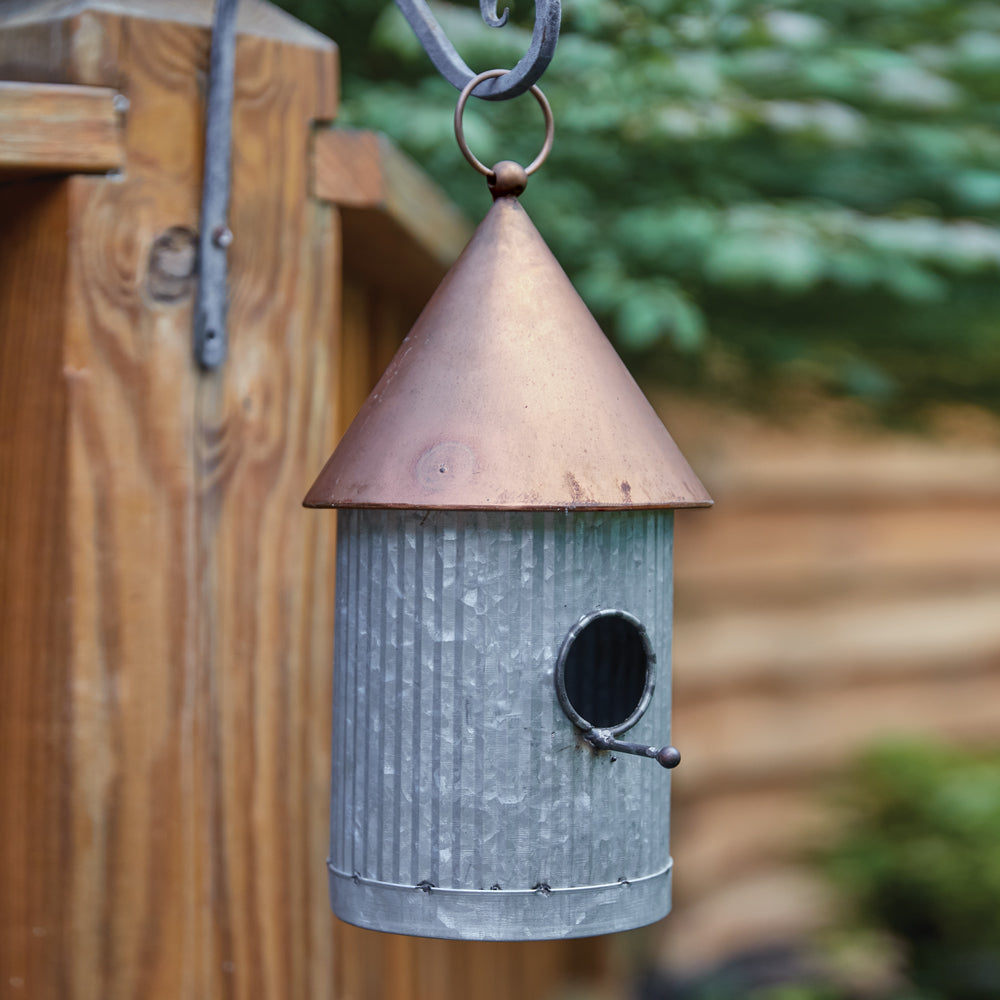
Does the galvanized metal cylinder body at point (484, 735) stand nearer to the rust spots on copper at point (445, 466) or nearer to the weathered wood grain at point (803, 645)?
the rust spots on copper at point (445, 466)

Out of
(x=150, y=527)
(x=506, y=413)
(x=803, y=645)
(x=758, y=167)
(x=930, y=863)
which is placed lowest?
(x=930, y=863)

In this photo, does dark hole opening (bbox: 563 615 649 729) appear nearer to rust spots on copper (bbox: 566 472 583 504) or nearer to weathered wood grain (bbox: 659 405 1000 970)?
rust spots on copper (bbox: 566 472 583 504)

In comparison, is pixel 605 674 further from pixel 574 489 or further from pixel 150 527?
pixel 150 527

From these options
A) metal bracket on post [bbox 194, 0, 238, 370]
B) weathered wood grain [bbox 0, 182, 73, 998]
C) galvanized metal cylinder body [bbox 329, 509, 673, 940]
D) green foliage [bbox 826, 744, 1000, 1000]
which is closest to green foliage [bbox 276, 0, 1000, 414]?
metal bracket on post [bbox 194, 0, 238, 370]

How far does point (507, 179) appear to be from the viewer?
1362mm

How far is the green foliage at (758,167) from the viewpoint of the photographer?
219 centimetres

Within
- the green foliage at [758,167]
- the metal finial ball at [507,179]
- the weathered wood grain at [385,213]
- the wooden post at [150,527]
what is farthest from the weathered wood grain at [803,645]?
the metal finial ball at [507,179]

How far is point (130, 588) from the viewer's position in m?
1.49

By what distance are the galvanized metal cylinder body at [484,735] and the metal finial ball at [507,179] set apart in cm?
37

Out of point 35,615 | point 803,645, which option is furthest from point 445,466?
point 803,645

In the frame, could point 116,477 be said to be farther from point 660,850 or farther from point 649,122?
point 649,122

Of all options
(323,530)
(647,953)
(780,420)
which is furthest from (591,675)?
(647,953)

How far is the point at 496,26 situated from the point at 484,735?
2.49ft

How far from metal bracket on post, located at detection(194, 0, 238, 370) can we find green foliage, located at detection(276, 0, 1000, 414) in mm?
563
